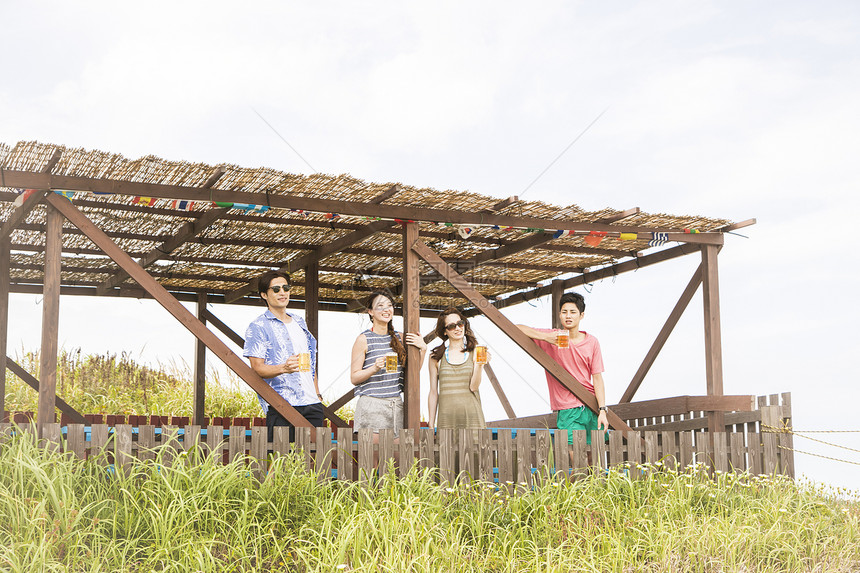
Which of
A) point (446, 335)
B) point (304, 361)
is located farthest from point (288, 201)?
point (446, 335)

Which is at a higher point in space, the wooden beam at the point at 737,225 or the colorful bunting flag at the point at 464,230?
the wooden beam at the point at 737,225

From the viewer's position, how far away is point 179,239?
891cm

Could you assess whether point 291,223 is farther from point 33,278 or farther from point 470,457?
point 33,278

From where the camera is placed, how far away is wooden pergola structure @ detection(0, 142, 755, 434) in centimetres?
703

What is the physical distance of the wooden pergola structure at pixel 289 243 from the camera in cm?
703

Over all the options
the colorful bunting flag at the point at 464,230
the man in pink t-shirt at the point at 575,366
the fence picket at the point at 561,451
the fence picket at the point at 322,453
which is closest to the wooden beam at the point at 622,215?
the man in pink t-shirt at the point at 575,366

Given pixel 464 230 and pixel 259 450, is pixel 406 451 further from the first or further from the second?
pixel 464 230

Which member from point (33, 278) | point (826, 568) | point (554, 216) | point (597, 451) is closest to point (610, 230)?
point (554, 216)

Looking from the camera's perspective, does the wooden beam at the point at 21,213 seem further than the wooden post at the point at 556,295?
No

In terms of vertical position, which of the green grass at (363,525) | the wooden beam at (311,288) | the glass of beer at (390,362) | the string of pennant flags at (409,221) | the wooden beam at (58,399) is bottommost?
the green grass at (363,525)

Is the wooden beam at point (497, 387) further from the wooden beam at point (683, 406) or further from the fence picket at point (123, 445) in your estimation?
the fence picket at point (123, 445)

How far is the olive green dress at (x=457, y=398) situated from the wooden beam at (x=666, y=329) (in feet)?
10.3

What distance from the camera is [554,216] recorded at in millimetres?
8578

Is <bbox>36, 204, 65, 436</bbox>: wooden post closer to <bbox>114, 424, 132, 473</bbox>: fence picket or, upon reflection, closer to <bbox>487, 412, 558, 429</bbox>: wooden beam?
<bbox>114, 424, 132, 473</bbox>: fence picket
